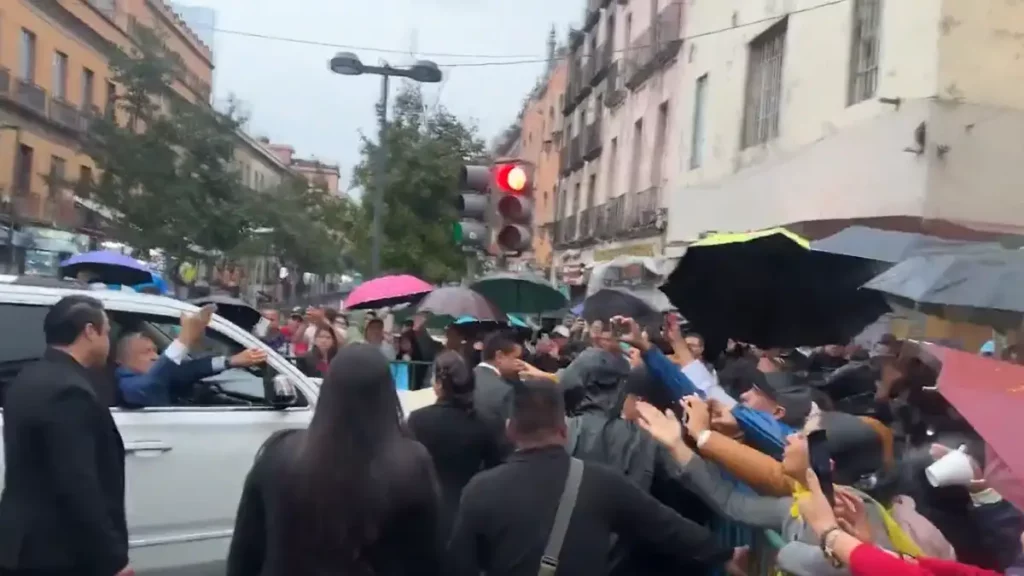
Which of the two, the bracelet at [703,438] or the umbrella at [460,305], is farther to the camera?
the umbrella at [460,305]

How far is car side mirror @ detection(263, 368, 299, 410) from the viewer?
6.50 meters

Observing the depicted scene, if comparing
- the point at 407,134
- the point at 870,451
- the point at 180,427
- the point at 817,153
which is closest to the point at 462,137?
the point at 407,134

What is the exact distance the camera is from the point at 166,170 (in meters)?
20.2

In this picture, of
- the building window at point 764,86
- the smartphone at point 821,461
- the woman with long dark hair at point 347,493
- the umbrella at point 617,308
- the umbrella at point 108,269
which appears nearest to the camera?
the woman with long dark hair at point 347,493

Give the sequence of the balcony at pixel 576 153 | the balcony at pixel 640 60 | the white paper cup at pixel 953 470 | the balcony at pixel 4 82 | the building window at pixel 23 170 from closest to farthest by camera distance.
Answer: the white paper cup at pixel 953 470 < the balcony at pixel 640 60 < the balcony at pixel 4 82 < the building window at pixel 23 170 < the balcony at pixel 576 153

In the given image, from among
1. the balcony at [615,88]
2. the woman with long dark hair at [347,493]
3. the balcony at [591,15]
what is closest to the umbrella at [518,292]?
the woman with long dark hair at [347,493]

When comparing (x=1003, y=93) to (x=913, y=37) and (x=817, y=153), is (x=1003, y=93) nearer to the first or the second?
(x=913, y=37)

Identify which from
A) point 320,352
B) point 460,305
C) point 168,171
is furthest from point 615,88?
point 460,305

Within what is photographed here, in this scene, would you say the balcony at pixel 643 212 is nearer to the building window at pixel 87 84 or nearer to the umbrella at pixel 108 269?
the umbrella at pixel 108 269

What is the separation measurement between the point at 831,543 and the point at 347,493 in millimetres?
1329

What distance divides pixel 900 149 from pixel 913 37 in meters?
1.28

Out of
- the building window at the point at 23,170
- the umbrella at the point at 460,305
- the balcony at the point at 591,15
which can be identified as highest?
the balcony at the point at 591,15

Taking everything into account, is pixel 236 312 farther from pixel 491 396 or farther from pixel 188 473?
pixel 491 396

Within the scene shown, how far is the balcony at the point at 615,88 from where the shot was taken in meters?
27.1
